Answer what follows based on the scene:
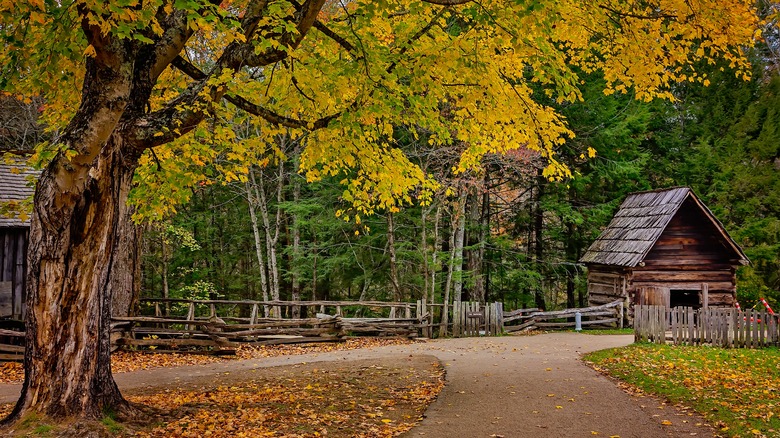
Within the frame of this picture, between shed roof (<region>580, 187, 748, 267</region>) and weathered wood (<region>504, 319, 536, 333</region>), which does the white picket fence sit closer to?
shed roof (<region>580, 187, 748, 267</region>)

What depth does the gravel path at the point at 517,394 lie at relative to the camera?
719cm

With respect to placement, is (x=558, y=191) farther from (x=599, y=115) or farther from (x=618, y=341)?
(x=618, y=341)

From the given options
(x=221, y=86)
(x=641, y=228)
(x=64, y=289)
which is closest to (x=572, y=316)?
(x=641, y=228)

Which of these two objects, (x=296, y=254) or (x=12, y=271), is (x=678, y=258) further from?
(x=12, y=271)

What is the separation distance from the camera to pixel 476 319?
19.9 m

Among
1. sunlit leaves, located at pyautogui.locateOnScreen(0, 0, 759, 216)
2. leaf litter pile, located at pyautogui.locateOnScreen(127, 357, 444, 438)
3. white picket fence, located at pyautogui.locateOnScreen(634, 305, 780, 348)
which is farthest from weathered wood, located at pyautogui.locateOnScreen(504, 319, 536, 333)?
sunlit leaves, located at pyautogui.locateOnScreen(0, 0, 759, 216)

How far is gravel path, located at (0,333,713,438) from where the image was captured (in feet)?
23.6

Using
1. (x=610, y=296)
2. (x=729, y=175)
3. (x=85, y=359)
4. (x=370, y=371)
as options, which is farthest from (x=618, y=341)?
(x=85, y=359)

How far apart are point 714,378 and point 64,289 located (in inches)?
409

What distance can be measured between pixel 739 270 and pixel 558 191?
8163mm

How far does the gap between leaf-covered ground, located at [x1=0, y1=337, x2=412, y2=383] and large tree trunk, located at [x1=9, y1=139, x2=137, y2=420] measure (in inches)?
250

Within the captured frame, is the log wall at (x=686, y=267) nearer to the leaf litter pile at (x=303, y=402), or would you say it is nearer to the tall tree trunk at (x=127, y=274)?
the leaf litter pile at (x=303, y=402)

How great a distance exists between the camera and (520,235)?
2855 cm

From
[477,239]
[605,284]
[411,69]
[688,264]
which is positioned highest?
[411,69]
